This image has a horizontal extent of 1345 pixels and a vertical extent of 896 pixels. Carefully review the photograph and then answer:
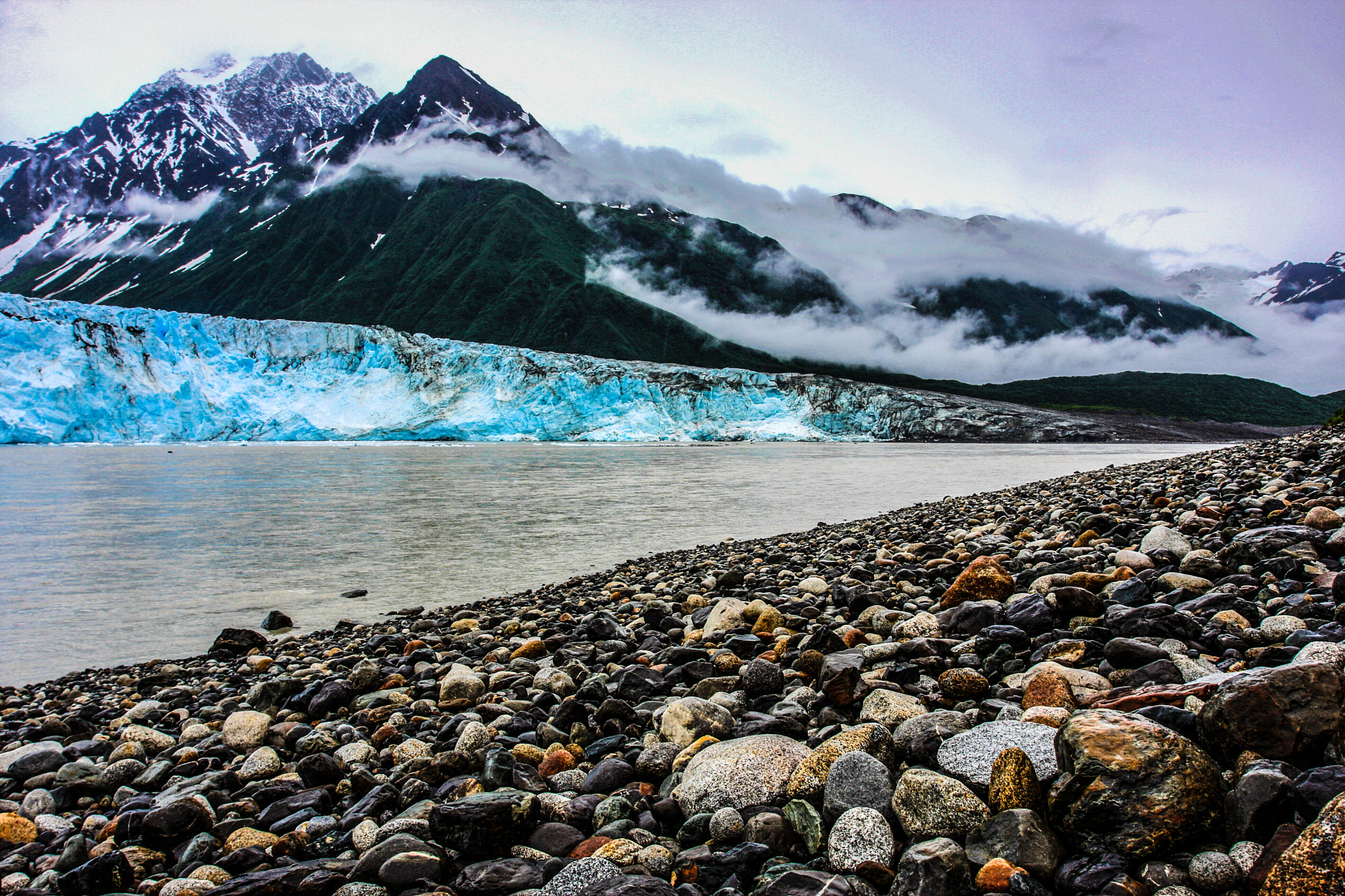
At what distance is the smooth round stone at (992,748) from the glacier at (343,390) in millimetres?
44126

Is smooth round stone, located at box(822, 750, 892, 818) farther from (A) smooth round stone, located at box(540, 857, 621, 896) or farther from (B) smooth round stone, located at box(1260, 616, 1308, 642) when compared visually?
(B) smooth round stone, located at box(1260, 616, 1308, 642)

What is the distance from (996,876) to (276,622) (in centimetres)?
617

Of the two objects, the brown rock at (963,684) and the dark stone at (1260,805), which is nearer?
the dark stone at (1260,805)

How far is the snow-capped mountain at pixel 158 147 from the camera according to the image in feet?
520

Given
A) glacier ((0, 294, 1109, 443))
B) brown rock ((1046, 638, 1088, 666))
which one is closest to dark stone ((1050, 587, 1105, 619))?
brown rock ((1046, 638, 1088, 666))

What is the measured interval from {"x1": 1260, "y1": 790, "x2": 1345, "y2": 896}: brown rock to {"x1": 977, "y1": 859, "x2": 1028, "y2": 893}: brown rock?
0.41 metres

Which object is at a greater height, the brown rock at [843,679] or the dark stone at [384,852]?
the brown rock at [843,679]

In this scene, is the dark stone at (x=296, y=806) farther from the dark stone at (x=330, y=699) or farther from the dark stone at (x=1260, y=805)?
the dark stone at (x=1260, y=805)

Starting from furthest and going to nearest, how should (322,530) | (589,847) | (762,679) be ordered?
(322,530) < (762,679) < (589,847)

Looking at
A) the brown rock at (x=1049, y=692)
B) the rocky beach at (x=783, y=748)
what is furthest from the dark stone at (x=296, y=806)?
the brown rock at (x=1049, y=692)

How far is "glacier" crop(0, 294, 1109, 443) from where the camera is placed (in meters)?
34.1

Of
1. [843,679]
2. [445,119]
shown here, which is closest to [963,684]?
[843,679]

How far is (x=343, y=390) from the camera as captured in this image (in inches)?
1722

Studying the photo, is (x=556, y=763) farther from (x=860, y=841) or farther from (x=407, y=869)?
(x=860, y=841)
